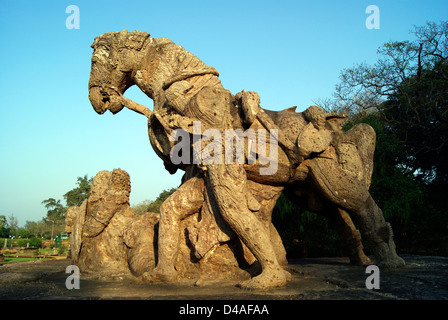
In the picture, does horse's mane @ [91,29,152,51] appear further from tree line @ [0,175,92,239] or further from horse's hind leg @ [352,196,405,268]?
tree line @ [0,175,92,239]

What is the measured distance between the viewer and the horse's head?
5.93 meters

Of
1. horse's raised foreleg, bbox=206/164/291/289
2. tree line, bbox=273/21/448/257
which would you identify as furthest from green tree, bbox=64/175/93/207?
horse's raised foreleg, bbox=206/164/291/289

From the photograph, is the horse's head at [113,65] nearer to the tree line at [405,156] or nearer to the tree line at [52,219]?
the tree line at [405,156]

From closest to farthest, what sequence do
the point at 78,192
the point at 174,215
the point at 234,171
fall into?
the point at 234,171 < the point at 174,215 < the point at 78,192

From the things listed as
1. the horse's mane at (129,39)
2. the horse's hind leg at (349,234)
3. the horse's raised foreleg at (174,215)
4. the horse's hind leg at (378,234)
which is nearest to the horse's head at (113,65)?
the horse's mane at (129,39)

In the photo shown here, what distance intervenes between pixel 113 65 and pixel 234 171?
2.70 metres

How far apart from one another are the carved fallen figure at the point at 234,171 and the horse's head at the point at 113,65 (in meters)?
0.04

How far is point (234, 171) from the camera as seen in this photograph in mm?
4695

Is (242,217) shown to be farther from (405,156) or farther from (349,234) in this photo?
(405,156)

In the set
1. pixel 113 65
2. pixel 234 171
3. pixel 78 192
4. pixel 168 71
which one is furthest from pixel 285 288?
pixel 78 192

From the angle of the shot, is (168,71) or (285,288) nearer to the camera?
(285,288)

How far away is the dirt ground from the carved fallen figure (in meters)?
0.32

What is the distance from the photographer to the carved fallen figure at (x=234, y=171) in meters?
4.72
